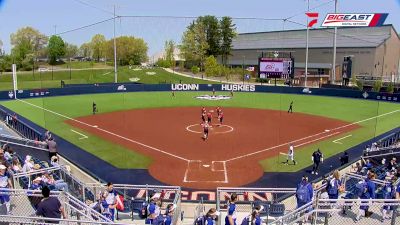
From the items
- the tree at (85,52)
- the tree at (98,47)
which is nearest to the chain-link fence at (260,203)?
the tree at (98,47)

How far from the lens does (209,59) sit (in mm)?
88625

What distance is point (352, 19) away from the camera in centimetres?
5700

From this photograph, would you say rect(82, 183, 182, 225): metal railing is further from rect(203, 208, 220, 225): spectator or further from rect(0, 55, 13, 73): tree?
rect(0, 55, 13, 73): tree

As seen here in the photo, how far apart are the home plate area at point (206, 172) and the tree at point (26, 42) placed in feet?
204

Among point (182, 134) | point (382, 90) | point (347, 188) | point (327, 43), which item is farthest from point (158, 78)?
point (347, 188)

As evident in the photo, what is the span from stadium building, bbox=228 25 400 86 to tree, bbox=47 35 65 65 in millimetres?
34651

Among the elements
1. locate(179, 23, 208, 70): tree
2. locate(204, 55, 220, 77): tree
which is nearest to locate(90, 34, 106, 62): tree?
locate(204, 55, 220, 77): tree

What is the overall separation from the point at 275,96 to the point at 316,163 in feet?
129

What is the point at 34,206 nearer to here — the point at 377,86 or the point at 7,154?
the point at 7,154

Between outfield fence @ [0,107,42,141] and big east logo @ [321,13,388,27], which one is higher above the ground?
big east logo @ [321,13,388,27]

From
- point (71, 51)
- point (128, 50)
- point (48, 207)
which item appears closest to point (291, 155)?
point (48, 207)

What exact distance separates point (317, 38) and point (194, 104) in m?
48.4

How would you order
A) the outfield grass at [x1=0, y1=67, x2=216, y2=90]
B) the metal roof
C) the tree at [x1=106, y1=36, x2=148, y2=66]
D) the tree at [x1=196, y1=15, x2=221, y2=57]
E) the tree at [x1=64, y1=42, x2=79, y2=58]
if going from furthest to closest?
the tree at [x1=196, y1=15, x2=221, y2=57] → the metal roof → the outfield grass at [x1=0, y1=67, x2=216, y2=90] → the tree at [x1=64, y1=42, x2=79, y2=58] → the tree at [x1=106, y1=36, x2=148, y2=66]

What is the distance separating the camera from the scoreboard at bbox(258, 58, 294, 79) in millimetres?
52438
